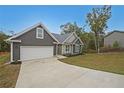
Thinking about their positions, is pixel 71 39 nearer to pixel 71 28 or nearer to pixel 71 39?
pixel 71 39

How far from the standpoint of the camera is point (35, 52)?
17.4 metres

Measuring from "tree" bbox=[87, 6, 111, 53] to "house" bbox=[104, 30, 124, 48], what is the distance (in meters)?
3.46

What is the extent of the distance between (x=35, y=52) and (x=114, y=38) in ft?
63.4

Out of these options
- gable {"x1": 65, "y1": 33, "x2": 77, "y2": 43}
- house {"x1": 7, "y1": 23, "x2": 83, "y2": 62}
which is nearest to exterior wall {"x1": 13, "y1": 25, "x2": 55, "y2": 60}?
house {"x1": 7, "y1": 23, "x2": 83, "y2": 62}

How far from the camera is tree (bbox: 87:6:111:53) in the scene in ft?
90.6

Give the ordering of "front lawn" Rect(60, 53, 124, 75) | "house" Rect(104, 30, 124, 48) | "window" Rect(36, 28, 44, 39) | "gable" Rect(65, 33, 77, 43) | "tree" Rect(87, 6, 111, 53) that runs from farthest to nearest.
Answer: "house" Rect(104, 30, 124, 48), "tree" Rect(87, 6, 111, 53), "gable" Rect(65, 33, 77, 43), "window" Rect(36, 28, 44, 39), "front lawn" Rect(60, 53, 124, 75)

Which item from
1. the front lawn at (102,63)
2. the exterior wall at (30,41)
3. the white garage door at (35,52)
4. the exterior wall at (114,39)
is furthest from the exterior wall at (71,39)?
the exterior wall at (114,39)

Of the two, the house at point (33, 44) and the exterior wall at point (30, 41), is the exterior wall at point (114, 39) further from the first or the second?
the exterior wall at point (30, 41)

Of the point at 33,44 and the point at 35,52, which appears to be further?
the point at 35,52

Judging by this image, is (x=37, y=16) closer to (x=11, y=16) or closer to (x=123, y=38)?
(x=11, y=16)

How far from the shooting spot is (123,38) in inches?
1214

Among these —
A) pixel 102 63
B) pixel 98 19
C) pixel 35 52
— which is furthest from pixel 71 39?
pixel 102 63

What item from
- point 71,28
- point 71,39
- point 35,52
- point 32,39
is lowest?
point 35,52

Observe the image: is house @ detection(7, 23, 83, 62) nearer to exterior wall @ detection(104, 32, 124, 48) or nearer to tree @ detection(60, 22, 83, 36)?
tree @ detection(60, 22, 83, 36)
